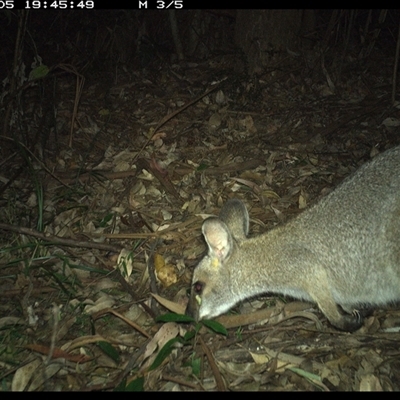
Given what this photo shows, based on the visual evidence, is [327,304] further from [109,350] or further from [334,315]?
[109,350]

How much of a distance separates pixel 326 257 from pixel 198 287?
1.08 meters

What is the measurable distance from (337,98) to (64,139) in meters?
4.12

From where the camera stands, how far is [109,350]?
3.40 meters

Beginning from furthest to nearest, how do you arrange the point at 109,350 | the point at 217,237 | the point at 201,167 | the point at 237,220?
the point at 201,167 < the point at 237,220 < the point at 217,237 < the point at 109,350

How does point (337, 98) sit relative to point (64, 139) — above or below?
above

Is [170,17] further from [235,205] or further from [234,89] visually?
[235,205]

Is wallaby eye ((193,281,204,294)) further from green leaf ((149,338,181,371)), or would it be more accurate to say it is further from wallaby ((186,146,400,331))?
green leaf ((149,338,181,371))

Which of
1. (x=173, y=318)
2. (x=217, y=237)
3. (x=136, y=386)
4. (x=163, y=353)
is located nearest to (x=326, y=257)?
(x=217, y=237)

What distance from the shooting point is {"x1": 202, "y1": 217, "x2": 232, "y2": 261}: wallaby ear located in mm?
3383

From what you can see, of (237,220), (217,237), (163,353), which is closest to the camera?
(163,353)

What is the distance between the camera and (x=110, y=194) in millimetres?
5281

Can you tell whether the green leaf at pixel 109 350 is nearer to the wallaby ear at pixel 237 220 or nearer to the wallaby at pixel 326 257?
the wallaby at pixel 326 257

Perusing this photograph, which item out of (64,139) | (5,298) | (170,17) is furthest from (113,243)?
(170,17)

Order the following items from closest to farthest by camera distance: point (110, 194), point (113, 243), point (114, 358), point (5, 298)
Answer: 1. point (114, 358)
2. point (5, 298)
3. point (113, 243)
4. point (110, 194)
